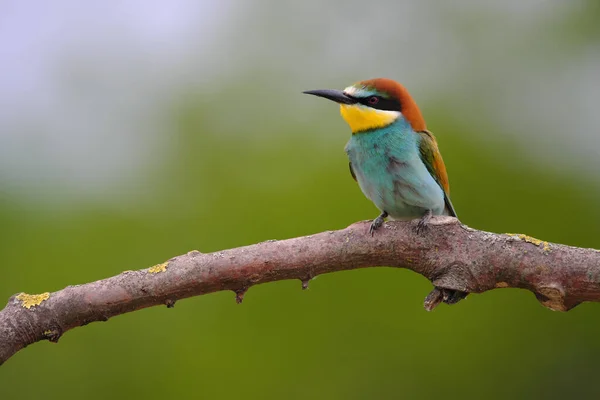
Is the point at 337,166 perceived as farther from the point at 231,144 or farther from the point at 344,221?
the point at 231,144

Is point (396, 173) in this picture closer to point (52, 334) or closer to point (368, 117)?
point (368, 117)

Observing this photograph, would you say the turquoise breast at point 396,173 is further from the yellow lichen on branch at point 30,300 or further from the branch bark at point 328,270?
the yellow lichen on branch at point 30,300

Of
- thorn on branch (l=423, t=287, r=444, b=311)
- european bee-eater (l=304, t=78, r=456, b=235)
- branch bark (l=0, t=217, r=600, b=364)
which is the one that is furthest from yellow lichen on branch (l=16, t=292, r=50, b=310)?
european bee-eater (l=304, t=78, r=456, b=235)

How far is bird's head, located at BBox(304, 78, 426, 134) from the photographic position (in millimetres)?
3617

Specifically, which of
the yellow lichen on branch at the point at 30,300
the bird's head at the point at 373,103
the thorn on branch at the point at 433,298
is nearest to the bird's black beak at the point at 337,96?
the bird's head at the point at 373,103

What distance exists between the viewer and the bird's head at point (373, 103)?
3.62 meters

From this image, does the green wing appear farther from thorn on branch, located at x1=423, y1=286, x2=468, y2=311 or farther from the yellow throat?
thorn on branch, located at x1=423, y1=286, x2=468, y2=311

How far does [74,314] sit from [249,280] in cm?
61

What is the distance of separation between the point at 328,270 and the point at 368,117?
103 cm

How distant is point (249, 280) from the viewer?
2730 millimetres

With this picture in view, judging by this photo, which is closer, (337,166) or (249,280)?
(249,280)

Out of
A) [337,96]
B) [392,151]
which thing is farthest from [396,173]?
[337,96]

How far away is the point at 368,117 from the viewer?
3.62m

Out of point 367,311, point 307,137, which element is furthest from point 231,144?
point 367,311
